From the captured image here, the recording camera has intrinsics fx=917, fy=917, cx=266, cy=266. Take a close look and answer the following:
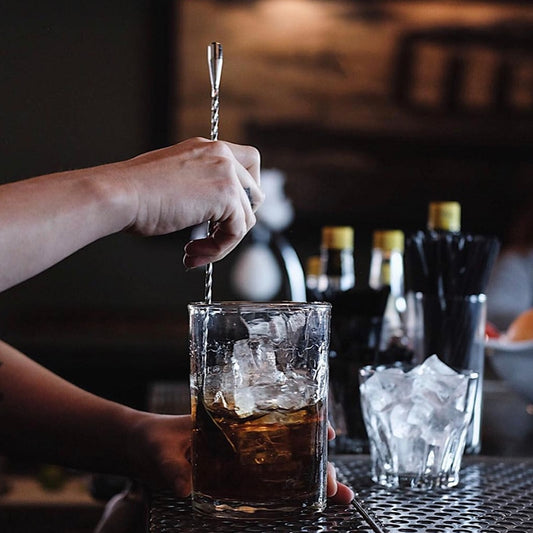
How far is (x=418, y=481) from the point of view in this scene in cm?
96

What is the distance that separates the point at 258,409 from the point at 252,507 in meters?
0.08

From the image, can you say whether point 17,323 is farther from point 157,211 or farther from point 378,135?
point 157,211

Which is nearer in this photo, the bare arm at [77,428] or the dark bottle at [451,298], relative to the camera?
the bare arm at [77,428]

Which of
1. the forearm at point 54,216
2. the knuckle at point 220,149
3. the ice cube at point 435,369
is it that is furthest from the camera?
the ice cube at point 435,369

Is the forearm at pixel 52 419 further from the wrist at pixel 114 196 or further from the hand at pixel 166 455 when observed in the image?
the wrist at pixel 114 196

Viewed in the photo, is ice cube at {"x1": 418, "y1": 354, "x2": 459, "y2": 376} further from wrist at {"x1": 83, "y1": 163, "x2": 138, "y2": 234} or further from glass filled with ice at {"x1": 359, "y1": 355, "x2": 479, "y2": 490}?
wrist at {"x1": 83, "y1": 163, "x2": 138, "y2": 234}

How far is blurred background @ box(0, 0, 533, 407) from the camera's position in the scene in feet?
12.6

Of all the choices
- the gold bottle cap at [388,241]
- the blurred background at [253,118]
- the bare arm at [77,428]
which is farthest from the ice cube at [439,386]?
the blurred background at [253,118]

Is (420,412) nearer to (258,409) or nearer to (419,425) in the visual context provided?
(419,425)

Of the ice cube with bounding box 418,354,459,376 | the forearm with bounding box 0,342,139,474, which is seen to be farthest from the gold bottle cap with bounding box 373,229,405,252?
the forearm with bounding box 0,342,139,474

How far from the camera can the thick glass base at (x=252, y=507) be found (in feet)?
2.55

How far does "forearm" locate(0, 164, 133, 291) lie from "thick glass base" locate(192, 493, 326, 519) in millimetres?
249

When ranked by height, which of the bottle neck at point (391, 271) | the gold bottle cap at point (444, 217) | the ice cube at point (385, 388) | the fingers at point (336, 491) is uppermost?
the gold bottle cap at point (444, 217)

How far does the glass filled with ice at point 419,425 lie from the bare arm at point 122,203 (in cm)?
24
